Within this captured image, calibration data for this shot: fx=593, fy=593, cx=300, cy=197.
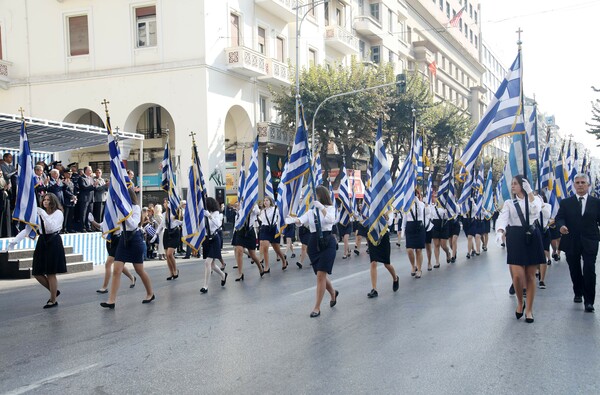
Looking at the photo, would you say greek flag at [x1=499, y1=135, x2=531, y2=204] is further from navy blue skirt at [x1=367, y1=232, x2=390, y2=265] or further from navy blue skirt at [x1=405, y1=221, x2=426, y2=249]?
navy blue skirt at [x1=405, y1=221, x2=426, y2=249]

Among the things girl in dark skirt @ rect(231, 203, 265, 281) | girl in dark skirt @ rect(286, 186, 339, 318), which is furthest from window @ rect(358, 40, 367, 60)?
girl in dark skirt @ rect(286, 186, 339, 318)

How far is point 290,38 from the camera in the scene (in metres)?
33.6

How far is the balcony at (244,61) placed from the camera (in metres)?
27.6

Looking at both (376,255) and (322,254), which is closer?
(322,254)

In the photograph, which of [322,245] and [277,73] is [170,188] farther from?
[277,73]

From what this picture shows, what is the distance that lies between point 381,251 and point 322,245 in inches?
72.2

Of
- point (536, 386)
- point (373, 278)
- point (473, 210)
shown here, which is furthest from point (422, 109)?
point (536, 386)

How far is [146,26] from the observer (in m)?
27.8

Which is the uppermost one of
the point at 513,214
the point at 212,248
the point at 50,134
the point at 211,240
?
the point at 50,134

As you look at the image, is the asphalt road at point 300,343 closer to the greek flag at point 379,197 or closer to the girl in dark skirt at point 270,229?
the greek flag at point 379,197

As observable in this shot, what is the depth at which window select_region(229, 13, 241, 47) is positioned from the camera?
2855 cm

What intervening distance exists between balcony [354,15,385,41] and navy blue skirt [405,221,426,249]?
30.5 metres

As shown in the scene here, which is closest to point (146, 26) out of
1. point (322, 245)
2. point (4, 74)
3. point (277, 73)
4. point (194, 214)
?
point (277, 73)

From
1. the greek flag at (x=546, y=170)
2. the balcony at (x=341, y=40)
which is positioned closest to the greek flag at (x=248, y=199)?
the greek flag at (x=546, y=170)
